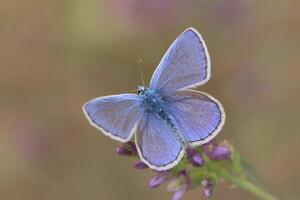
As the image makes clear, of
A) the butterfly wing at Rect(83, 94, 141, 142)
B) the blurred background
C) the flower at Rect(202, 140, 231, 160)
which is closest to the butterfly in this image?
the butterfly wing at Rect(83, 94, 141, 142)

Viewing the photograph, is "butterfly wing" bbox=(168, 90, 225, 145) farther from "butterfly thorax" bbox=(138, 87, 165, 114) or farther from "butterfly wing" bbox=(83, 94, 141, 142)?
"butterfly wing" bbox=(83, 94, 141, 142)

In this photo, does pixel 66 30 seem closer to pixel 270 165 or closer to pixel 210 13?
pixel 210 13

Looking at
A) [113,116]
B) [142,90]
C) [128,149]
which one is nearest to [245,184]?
[128,149]

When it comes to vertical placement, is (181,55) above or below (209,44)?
above

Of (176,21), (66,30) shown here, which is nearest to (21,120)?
(66,30)

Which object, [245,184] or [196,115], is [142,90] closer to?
[196,115]

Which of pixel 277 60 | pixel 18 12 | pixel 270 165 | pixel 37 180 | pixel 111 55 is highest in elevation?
pixel 18 12

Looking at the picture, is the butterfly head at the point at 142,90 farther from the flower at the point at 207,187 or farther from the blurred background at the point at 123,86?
the blurred background at the point at 123,86

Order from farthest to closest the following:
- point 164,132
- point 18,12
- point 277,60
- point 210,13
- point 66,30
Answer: point 18,12 < point 66,30 < point 210,13 < point 277,60 < point 164,132
